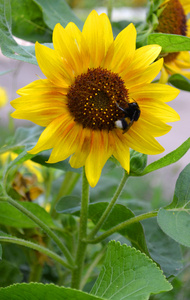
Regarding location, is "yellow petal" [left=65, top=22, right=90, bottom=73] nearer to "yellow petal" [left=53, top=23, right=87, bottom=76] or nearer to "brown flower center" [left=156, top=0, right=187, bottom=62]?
"yellow petal" [left=53, top=23, right=87, bottom=76]

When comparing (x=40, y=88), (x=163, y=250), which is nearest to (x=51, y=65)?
(x=40, y=88)

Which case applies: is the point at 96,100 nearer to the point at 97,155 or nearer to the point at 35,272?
the point at 97,155

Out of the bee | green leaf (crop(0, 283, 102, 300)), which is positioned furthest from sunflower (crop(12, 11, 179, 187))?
green leaf (crop(0, 283, 102, 300))

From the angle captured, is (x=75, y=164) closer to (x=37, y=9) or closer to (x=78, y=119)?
(x=78, y=119)

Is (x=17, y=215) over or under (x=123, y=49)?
under

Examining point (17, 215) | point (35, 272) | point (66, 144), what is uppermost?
point (66, 144)

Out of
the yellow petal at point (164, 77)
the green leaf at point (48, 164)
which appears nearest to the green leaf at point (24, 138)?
the green leaf at point (48, 164)

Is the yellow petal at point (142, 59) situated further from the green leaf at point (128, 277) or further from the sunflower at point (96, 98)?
the green leaf at point (128, 277)
